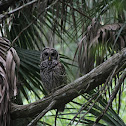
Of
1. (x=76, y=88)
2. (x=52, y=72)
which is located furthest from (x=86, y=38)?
(x=52, y=72)

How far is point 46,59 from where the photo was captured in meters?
3.54

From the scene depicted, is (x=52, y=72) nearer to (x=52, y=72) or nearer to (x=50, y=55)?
(x=52, y=72)

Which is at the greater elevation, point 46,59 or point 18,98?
point 46,59

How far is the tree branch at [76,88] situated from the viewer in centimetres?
184

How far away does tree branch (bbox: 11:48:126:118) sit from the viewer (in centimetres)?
184

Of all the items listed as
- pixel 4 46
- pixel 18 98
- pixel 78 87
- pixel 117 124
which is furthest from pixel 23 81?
pixel 117 124

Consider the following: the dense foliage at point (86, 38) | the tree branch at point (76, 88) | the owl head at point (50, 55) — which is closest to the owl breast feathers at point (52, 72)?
the owl head at point (50, 55)

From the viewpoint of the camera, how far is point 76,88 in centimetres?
200

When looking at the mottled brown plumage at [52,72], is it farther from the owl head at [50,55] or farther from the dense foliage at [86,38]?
the dense foliage at [86,38]

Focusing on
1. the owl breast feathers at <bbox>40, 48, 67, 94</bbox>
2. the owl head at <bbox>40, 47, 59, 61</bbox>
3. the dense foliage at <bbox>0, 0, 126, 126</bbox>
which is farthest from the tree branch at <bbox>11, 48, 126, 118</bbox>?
the owl head at <bbox>40, 47, 59, 61</bbox>

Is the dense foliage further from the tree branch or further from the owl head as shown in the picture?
the owl head

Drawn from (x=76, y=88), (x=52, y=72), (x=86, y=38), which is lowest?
(x=76, y=88)

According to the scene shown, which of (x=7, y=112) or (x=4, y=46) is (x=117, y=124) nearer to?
(x=7, y=112)

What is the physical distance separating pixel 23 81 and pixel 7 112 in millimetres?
573
